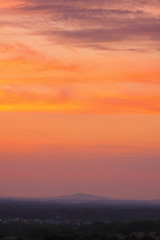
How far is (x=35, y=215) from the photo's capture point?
16112 centimetres

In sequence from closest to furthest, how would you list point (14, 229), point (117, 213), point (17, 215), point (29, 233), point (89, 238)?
point (89, 238), point (29, 233), point (14, 229), point (17, 215), point (117, 213)


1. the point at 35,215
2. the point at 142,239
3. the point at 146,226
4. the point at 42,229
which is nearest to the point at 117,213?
the point at 35,215

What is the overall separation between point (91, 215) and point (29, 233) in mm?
70437

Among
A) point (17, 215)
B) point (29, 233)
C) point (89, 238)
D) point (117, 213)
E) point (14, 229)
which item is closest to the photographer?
point (89, 238)

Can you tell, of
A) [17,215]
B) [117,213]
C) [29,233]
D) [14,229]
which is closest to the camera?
[29,233]

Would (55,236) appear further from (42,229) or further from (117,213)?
(117,213)

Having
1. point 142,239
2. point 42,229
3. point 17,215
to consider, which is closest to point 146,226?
point 42,229

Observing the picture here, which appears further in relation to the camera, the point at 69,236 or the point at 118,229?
the point at 118,229

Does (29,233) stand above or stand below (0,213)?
below

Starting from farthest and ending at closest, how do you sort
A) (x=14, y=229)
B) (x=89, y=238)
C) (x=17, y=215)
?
(x=17, y=215) < (x=14, y=229) < (x=89, y=238)

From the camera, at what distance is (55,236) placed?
81.4 m

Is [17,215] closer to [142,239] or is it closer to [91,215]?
[91,215]

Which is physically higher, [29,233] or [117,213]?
[117,213]

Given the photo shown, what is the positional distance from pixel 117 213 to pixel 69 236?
86.5m
